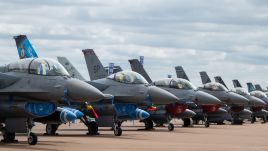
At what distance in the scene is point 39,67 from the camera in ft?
65.2

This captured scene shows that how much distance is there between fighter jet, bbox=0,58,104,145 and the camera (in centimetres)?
1927

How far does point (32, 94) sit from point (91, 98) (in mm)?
1905

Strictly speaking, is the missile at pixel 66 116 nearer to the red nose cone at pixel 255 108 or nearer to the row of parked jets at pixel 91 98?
the row of parked jets at pixel 91 98

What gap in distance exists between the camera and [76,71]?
32.0 meters

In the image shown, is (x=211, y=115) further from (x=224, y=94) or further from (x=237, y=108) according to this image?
(x=237, y=108)

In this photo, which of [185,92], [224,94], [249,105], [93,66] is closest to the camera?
[93,66]

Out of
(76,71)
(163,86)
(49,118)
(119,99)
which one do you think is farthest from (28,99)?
(163,86)

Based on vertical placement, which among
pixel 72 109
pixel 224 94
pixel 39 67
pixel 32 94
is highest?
pixel 224 94

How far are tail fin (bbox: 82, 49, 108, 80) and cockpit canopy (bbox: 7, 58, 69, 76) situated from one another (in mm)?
10932

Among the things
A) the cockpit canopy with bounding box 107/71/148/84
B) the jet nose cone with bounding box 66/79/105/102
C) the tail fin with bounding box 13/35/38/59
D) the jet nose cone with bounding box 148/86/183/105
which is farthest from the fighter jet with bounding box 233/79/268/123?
the jet nose cone with bounding box 66/79/105/102

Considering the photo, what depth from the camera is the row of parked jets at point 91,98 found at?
19.4 metres

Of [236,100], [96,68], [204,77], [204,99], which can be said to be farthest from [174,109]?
[204,77]

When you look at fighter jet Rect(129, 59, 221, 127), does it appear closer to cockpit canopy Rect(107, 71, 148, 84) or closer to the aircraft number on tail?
the aircraft number on tail

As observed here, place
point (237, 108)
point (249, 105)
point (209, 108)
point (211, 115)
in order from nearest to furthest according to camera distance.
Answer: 1. point (209, 108)
2. point (211, 115)
3. point (237, 108)
4. point (249, 105)
